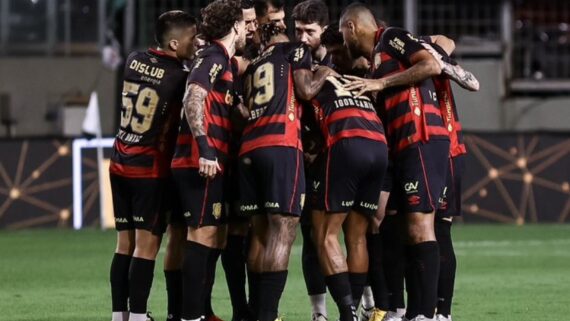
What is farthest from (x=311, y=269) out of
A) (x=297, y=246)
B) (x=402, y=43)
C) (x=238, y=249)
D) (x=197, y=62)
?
(x=297, y=246)

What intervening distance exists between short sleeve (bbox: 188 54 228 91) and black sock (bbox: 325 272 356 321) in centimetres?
151

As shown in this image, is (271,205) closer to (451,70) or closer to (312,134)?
(312,134)

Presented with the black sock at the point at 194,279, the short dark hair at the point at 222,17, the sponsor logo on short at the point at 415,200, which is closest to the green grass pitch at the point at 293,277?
the sponsor logo on short at the point at 415,200

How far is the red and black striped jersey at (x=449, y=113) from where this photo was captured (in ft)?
33.7

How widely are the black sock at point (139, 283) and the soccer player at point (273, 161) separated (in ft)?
2.37

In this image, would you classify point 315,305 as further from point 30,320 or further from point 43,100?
point 43,100

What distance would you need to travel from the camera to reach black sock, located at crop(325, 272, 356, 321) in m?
9.46

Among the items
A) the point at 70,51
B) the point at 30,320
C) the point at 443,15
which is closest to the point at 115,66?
the point at 70,51

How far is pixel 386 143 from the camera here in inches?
385

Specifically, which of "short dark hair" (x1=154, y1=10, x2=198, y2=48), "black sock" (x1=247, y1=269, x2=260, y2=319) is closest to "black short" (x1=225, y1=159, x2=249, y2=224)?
"black sock" (x1=247, y1=269, x2=260, y2=319)

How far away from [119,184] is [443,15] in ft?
53.7

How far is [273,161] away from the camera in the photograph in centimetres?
939

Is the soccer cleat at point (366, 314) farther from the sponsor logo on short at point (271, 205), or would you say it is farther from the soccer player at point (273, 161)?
the sponsor logo on short at point (271, 205)

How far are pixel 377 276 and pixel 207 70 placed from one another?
2.07 m
